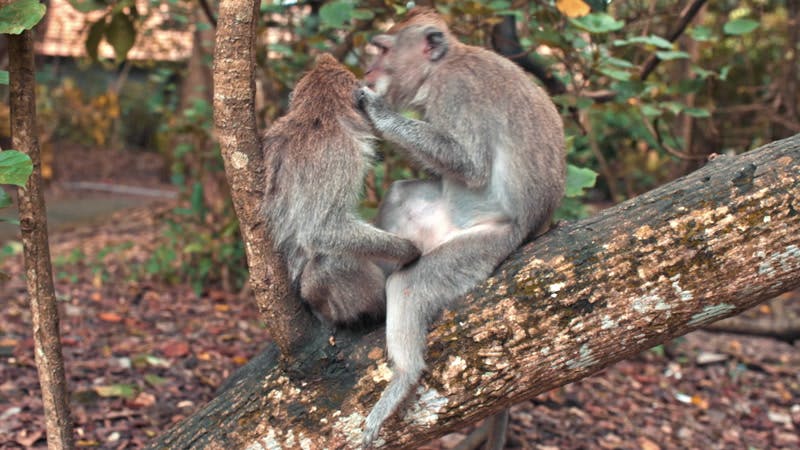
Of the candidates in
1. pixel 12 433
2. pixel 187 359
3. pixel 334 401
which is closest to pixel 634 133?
pixel 187 359

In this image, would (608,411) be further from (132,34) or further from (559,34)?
(132,34)

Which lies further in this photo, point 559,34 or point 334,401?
point 559,34

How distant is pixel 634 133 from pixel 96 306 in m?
4.12

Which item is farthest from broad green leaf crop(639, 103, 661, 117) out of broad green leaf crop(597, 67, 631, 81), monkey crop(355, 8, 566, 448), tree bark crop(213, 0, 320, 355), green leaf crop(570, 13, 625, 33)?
tree bark crop(213, 0, 320, 355)

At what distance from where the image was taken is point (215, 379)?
471cm

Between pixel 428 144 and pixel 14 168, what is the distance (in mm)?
1402

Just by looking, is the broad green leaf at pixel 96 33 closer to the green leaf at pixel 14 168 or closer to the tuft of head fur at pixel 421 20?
the tuft of head fur at pixel 421 20

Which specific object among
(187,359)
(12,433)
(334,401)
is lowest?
(187,359)

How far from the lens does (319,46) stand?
513cm

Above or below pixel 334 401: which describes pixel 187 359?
below

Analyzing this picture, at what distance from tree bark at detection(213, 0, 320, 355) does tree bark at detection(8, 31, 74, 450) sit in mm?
683

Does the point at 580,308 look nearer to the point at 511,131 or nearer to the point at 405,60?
the point at 511,131

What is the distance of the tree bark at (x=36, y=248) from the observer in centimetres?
268

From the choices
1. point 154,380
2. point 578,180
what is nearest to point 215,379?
point 154,380
